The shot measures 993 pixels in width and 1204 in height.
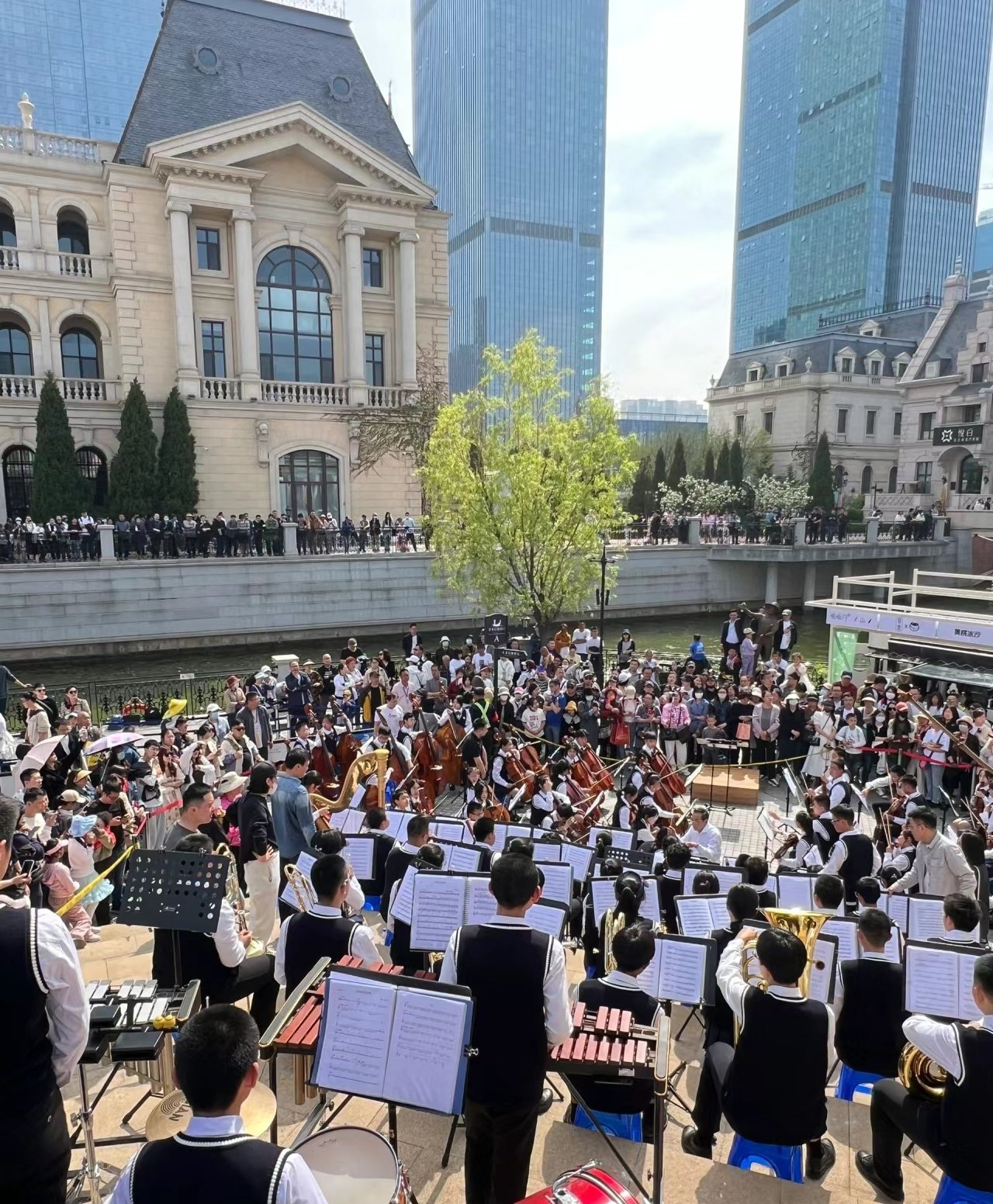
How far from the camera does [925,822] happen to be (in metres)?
7.57

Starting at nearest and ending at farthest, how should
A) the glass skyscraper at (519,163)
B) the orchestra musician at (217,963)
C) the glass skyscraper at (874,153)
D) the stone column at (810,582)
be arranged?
the orchestra musician at (217,963) < the stone column at (810,582) < the glass skyscraper at (874,153) < the glass skyscraper at (519,163)

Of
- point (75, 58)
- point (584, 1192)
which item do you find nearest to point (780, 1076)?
point (584, 1192)

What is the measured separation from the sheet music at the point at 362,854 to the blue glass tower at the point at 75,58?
98634 mm

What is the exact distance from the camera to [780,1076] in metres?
4.01

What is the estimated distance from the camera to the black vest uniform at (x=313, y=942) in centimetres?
463

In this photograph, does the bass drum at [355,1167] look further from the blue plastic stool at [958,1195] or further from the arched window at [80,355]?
the arched window at [80,355]

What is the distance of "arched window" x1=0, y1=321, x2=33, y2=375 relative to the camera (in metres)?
32.7

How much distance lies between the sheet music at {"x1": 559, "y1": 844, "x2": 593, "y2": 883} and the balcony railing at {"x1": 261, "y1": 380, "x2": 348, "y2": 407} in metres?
31.0

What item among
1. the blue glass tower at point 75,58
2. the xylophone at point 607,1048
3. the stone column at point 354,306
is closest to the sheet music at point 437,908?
Result: the xylophone at point 607,1048

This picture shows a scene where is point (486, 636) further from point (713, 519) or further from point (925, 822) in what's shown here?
point (713, 519)

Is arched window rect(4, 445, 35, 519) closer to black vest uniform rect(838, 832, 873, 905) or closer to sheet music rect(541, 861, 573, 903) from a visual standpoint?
sheet music rect(541, 861, 573, 903)

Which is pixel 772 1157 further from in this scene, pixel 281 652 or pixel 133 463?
pixel 133 463

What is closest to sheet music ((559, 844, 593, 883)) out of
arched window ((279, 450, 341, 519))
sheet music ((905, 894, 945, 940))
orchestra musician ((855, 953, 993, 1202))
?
sheet music ((905, 894, 945, 940))

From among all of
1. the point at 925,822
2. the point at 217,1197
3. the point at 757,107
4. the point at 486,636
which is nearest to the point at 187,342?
the point at 486,636
